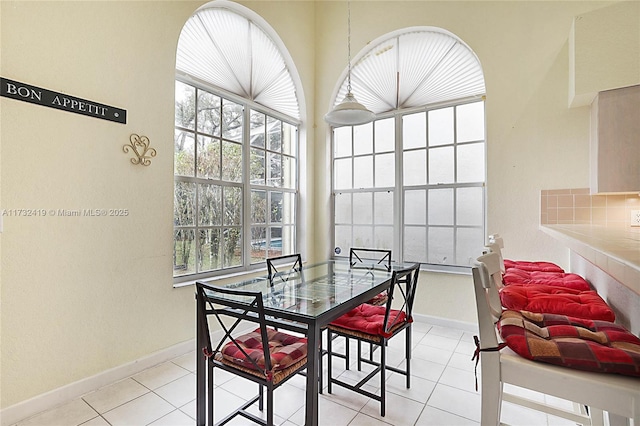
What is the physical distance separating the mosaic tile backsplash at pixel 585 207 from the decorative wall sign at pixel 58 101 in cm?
387

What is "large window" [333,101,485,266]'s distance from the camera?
138 inches

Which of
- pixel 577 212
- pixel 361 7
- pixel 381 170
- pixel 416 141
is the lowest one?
pixel 577 212

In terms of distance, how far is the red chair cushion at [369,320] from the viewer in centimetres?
200

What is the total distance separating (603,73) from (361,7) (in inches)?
113

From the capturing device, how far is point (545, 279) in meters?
1.90

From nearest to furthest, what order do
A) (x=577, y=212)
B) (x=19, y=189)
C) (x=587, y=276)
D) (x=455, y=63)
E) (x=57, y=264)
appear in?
(x=19, y=189), (x=57, y=264), (x=587, y=276), (x=577, y=212), (x=455, y=63)

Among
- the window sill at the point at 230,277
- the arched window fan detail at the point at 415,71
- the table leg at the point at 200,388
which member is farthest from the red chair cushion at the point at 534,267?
the window sill at the point at 230,277

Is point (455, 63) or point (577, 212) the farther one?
point (455, 63)

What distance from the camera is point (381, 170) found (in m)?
4.10

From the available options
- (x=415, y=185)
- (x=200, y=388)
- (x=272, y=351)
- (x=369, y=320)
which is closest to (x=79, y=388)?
(x=200, y=388)

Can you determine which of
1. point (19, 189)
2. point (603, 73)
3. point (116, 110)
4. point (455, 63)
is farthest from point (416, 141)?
point (19, 189)

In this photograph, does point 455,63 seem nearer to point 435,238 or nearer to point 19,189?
point 435,238

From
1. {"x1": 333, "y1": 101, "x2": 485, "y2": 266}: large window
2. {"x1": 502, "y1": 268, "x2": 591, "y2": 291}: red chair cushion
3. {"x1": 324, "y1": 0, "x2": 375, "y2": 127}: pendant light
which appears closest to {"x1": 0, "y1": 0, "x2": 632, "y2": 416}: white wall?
{"x1": 333, "y1": 101, "x2": 485, "y2": 266}: large window

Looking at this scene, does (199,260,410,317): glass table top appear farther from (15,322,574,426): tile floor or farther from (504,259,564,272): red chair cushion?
(504,259,564,272): red chair cushion
